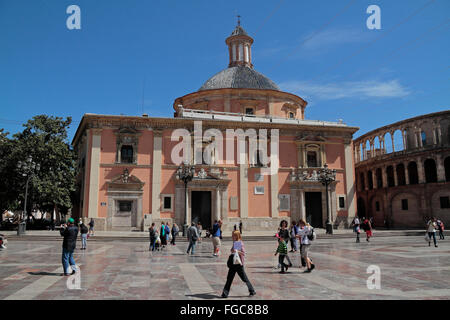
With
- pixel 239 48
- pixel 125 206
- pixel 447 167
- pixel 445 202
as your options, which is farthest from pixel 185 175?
pixel 447 167

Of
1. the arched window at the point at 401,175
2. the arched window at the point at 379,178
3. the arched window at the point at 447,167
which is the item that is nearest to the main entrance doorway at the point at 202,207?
the arched window at the point at 379,178

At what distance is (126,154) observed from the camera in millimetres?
28703

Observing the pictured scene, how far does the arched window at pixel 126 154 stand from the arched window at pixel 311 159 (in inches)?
623

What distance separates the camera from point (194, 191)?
2950 centimetres

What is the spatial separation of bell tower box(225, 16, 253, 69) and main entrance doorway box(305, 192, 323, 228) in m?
17.8

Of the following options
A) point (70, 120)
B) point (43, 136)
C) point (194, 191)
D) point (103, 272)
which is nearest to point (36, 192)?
point (43, 136)

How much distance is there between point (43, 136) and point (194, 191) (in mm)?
13714

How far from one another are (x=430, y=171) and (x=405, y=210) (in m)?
4.77

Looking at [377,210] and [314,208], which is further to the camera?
[377,210]

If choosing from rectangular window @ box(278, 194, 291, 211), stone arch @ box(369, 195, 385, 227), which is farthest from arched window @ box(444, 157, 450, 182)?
rectangular window @ box(278, 194, 291, 211)

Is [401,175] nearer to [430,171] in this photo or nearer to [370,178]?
[430,171]

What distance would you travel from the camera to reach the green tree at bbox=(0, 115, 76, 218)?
2814 centimetres

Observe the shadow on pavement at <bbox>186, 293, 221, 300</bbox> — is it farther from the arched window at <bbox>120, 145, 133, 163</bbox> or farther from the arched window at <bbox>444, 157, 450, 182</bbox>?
the arched window at <bbox>444, 157, 450, 182</bbox>
